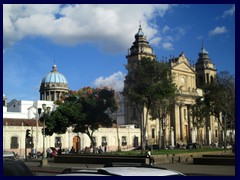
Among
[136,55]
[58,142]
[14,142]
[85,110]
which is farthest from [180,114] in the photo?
[85,110]

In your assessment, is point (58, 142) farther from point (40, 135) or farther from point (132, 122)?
point (132, 122)

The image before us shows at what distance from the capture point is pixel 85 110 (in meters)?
30.7

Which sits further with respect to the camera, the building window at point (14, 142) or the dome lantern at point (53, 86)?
the dome lantern at point (53, 86)

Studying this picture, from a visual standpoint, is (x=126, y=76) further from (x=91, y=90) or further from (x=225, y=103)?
(x=225, y=103)

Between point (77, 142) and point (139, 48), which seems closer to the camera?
point (77, 142)

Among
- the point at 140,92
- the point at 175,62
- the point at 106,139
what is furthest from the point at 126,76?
the point at 175,62

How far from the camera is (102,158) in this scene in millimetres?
22031

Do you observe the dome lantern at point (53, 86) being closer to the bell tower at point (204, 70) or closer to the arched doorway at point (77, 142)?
the arched doorway at point (77, 142)

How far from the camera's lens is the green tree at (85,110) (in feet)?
96.7

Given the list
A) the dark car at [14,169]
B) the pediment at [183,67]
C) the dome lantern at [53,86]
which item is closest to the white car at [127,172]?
the dark car at [14,169]

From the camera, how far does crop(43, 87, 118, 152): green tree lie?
29.5 meters

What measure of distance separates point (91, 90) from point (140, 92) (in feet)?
13.1
